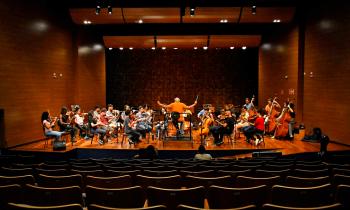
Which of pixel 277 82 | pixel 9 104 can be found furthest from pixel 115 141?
pixel 277 82

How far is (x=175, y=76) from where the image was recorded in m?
22.6

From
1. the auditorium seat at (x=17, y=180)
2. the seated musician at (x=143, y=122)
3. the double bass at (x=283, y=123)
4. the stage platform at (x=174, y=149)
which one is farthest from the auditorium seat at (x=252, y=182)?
the double bass at (x=283, y=123)

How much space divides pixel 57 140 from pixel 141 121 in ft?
10.3

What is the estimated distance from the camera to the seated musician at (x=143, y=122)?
43.8 ft

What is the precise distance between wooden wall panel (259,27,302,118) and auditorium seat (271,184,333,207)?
12.8m

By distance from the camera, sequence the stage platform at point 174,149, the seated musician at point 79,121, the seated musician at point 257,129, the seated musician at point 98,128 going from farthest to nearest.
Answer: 1. the seated musician at point 79,121
2. the seated musician at point 98,128
3. the seated musician at point 257,129
4. the stage platform at point 174,149

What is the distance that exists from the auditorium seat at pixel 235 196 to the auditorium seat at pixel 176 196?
159 mm

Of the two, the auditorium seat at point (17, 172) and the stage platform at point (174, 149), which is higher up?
the auditorium seat at point (17, 172)

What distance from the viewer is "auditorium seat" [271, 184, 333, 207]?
3775 millimetres

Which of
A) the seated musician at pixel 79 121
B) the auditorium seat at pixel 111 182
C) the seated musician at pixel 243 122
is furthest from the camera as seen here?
the seated musician at pixel 79 121

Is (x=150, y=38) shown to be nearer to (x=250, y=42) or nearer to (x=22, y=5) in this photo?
(x=250, y=42)

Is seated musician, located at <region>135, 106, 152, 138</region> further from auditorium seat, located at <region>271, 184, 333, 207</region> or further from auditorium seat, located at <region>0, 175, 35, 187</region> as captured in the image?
auditorium seat, located at <region>271, 184, 333, 207</region>

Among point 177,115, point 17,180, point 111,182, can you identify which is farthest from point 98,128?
point 111,182

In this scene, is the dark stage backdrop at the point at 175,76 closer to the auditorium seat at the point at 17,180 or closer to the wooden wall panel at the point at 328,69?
the wooden wall panel at the point at 328,69
